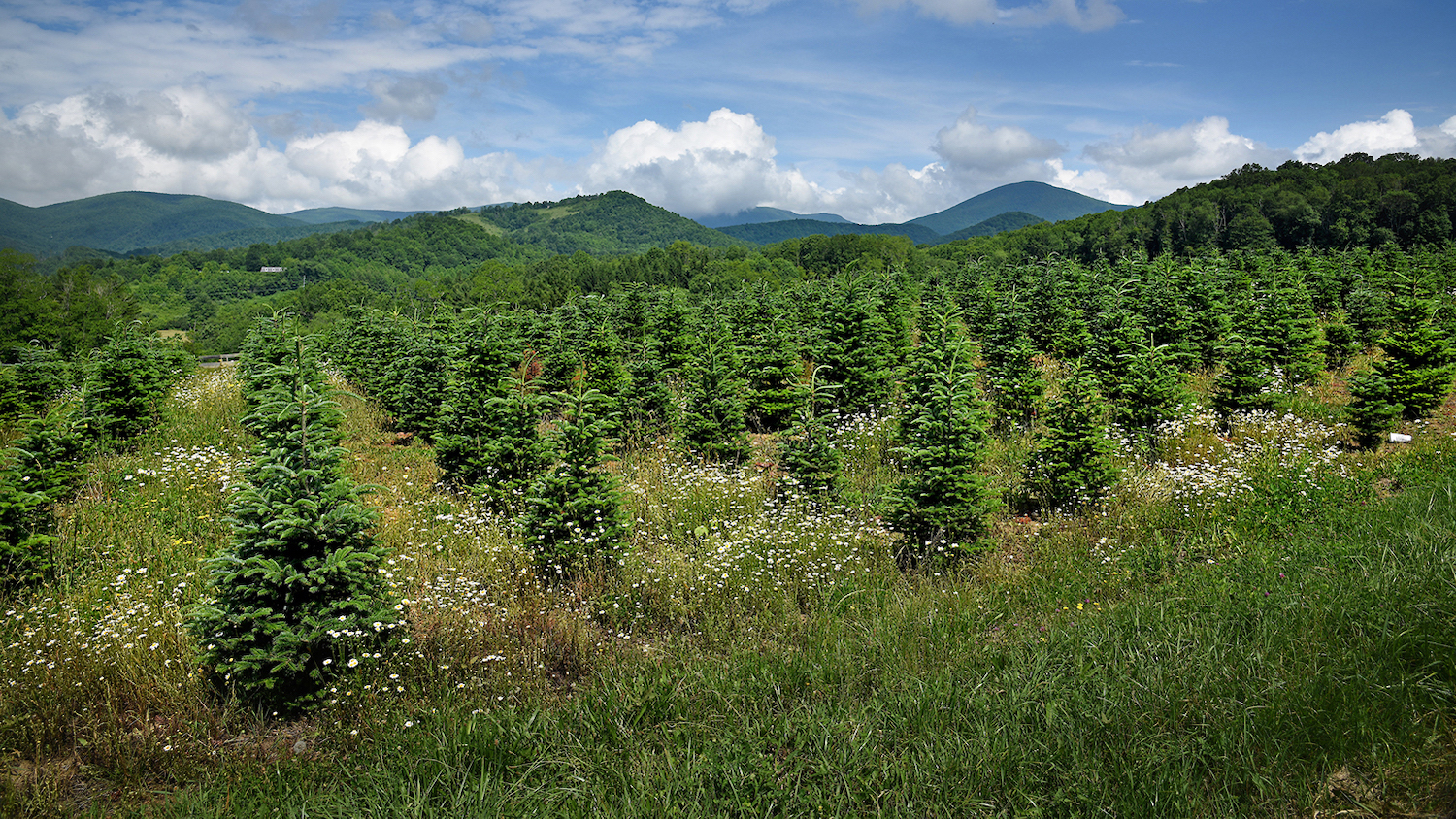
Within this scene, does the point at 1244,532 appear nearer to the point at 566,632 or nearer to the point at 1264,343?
the point at 566,632

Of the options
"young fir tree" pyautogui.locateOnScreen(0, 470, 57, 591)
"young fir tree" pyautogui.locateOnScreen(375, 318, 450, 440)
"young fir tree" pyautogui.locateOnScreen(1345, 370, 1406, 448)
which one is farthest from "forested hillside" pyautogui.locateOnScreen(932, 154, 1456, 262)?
"young fir tree" pyautogui.locateOnScreen(0, 470, 57, 591)

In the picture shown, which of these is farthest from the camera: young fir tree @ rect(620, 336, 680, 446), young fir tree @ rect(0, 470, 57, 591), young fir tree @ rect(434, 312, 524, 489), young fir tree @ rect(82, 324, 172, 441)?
young fir tree @ rect(82, 324, 172, 441)

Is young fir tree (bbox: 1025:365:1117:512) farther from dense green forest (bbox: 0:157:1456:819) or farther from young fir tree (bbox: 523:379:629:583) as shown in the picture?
young fir tree (bbox: 523:379:629:583)

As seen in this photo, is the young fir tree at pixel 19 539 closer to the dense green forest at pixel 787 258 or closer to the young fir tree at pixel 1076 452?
the young fir tree at pixel 1076 452

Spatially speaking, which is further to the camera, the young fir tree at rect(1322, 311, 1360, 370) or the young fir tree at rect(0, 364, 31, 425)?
the young fir tree at rect(1322, 311, 1360, 370)

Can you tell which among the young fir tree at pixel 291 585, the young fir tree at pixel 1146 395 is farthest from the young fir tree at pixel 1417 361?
the young fir tree at pixel 291 585

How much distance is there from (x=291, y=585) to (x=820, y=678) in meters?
3.74

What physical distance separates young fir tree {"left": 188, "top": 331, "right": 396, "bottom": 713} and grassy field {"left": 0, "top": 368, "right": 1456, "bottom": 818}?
0.24 metres

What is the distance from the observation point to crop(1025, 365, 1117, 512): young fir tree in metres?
7.83

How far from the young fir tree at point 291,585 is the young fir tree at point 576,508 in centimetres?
186

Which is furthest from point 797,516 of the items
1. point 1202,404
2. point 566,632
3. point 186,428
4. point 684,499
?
point 186,428

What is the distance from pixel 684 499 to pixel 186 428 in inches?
427

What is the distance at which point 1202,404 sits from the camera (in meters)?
12.0

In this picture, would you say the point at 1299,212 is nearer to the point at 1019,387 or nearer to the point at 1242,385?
the point at 1242,385
